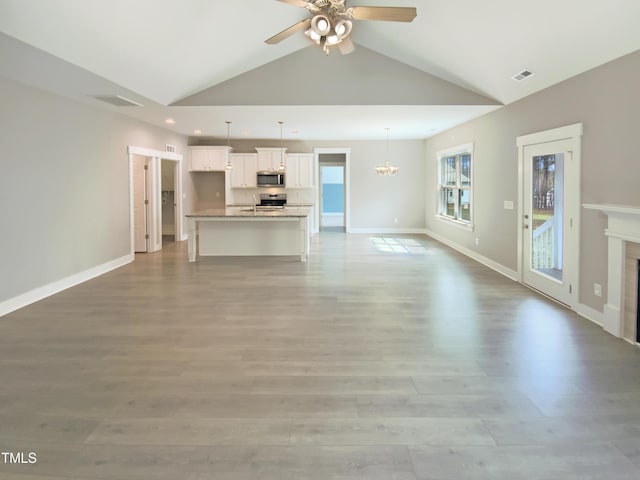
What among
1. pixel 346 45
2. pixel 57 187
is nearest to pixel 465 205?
pixel 346 45

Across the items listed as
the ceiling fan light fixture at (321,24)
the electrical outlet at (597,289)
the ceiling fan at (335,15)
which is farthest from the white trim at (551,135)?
the ceiling fan light fixture at (321,24)

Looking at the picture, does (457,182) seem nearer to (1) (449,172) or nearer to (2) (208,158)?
(1) (449,172)

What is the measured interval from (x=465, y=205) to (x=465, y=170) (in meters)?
0.72

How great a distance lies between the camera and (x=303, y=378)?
3.04 m

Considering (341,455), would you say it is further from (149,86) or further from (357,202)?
(357,202)

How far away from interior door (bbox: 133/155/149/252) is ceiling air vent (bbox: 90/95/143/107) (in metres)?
2.29

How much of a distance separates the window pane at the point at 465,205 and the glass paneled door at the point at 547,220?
9.05 ft

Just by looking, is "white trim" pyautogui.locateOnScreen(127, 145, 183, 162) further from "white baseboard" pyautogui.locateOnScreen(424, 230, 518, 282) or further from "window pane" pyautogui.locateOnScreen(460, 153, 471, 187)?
"white baseboard" pyautogui.locateOnScreen(424, 230, 518, 282)

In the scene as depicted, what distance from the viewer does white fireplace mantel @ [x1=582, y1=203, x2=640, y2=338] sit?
12.0 ft

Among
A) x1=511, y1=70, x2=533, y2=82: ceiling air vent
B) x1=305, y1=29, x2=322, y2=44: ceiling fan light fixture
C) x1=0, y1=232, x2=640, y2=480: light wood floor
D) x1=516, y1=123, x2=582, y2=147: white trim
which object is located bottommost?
x1=0, y1=232, x2=640, y2=480: light wood floor

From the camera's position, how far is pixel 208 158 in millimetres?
11164

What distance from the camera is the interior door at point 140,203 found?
8664 millimetres

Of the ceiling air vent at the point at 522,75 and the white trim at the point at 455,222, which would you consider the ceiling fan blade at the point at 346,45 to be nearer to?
Answer: the ceiling air vent at the point at 522,75

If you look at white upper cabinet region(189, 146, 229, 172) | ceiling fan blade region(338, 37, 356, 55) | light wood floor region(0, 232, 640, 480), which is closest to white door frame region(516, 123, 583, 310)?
light wood floor region(0, 232, 640, 480)
